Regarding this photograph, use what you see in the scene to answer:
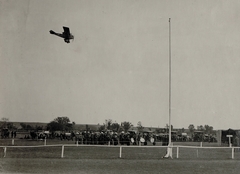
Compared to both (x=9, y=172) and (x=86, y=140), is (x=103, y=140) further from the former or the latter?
(x=9, y=172)

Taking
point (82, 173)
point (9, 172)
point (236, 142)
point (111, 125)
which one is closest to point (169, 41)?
point (82, 173)

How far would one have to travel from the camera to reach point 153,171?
12.4 metres

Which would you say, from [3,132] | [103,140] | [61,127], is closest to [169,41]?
[103,140]

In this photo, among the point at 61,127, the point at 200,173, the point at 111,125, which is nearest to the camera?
the point at 200,173

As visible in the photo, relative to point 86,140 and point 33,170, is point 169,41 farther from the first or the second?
point 86,140

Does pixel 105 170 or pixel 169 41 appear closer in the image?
pixel 105 170

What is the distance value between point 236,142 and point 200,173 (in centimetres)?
2611

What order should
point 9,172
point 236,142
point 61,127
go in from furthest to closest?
point 61,127 → point 236,142 → point 9,172

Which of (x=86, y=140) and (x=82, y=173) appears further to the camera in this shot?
(x=86, y=140)

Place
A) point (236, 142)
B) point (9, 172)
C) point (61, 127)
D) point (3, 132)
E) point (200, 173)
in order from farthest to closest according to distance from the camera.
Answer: point (61, 127)
point (3, 132)
point (236, 142)
point (200, 173)
point (9, 172)

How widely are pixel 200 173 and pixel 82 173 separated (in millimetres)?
4581

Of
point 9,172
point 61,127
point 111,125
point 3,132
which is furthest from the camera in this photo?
point 111,125

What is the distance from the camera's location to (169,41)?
66.1ft

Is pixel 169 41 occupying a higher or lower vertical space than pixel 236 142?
higher
